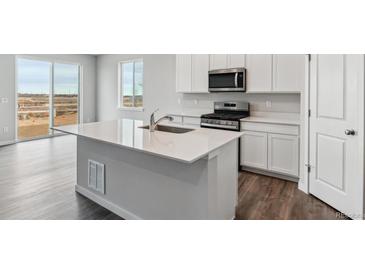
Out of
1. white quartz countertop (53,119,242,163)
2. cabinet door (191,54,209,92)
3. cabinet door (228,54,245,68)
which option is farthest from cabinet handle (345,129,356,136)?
cabinet door (191,54,209,92)

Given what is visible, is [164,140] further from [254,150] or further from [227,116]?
[227,116]

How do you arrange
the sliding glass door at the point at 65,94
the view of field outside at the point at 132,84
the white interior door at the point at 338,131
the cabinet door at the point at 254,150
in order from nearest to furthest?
1. the white interior door at the point at 338,131
2. the cabinet door at the point at 254,150
3. the view of field outside at the point at 132,84
4. the sliding glass door at the point at 65,94

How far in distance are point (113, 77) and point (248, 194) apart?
5.65 meters

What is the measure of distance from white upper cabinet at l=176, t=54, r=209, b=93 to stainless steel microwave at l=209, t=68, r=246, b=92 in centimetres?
21

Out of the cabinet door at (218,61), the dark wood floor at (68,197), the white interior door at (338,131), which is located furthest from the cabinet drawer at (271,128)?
the cabinet door at (218,61)

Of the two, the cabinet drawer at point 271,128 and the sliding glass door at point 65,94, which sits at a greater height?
the sliding glass door at point 65,94

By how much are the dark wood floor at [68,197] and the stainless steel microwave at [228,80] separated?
143 cm

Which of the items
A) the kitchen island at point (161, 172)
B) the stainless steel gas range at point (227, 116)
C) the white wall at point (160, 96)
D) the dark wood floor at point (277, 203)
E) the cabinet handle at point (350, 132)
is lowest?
the dark wood floor at point (277, 203)

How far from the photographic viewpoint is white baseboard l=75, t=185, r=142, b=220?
2475 millimetres

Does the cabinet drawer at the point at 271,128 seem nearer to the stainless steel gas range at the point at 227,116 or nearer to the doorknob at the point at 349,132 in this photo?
the stainless steel gas range at the point at 227,116

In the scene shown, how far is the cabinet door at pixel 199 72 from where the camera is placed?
460 centimetres

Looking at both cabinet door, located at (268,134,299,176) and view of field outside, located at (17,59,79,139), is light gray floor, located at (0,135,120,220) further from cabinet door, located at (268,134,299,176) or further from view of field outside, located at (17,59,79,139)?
cabinet door, located at (268,134,299,176)

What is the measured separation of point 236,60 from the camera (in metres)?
4.21

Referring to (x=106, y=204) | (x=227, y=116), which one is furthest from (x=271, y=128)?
(x=106, y=204)
